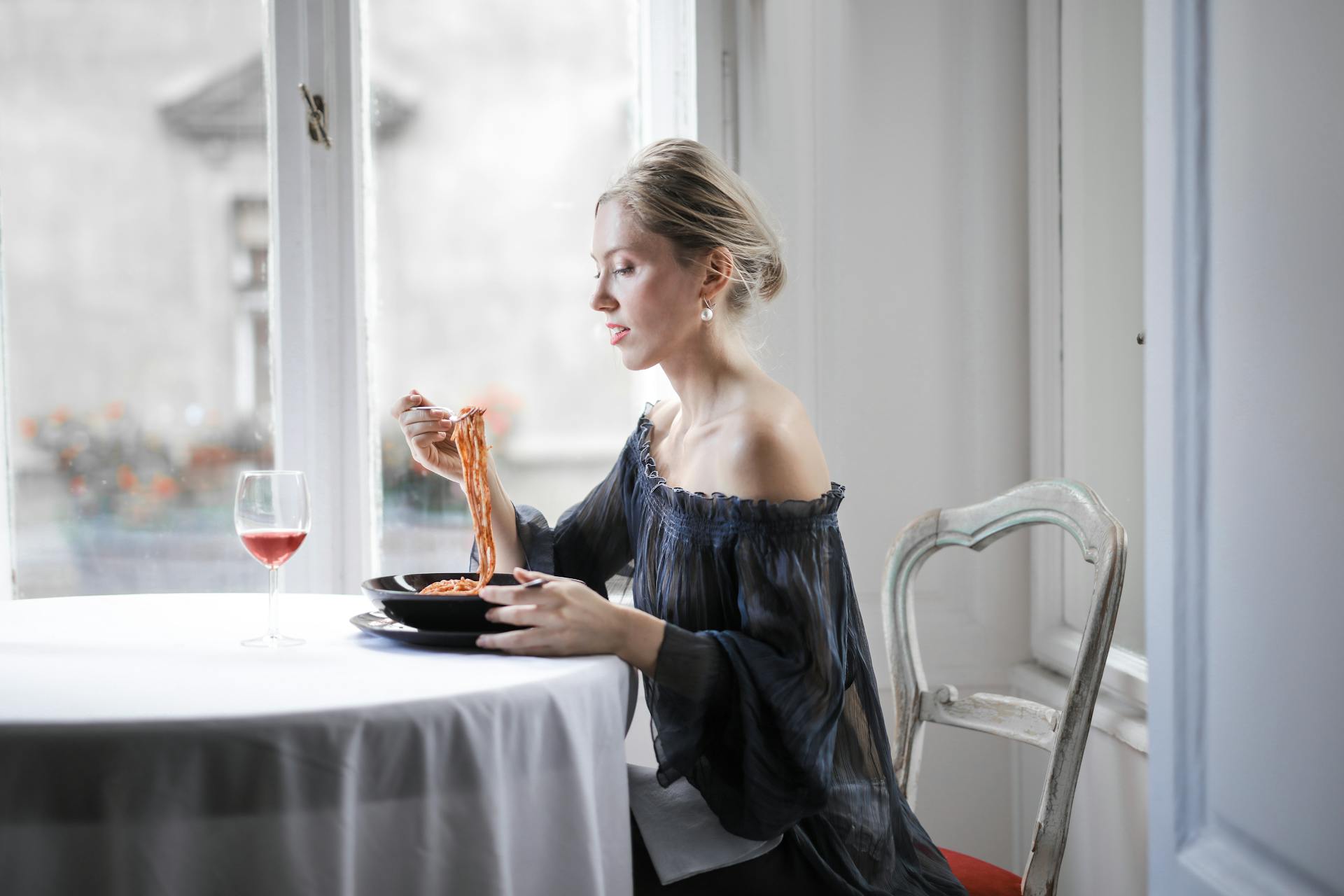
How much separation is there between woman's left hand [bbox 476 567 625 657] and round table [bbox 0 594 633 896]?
20mm

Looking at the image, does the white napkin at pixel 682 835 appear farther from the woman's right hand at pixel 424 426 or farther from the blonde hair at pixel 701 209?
the blonde hair at pixel 701 209

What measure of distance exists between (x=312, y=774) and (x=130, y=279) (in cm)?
182

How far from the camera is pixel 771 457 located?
4.29 feet

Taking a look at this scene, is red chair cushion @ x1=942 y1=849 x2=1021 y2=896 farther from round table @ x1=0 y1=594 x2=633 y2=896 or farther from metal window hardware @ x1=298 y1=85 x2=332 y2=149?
metal window hardware @ x1=298 y1=85 x2=332 y2=149

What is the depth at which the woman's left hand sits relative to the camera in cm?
110

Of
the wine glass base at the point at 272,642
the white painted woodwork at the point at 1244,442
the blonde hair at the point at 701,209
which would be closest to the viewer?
the white painted woodwork at the point at 1244,442

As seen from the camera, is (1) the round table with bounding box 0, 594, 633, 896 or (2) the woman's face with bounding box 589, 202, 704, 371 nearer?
(1) the round table with bounding box 0, 594, 633, 896

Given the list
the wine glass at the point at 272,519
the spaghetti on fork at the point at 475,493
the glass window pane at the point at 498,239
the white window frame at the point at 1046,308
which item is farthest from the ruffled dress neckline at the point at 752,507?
the glass window pane at the point at 498,239

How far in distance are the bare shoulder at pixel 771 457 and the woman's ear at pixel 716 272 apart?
215 millimetres

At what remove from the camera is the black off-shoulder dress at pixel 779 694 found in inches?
46.2

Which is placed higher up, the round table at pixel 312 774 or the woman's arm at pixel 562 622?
the woman's arm at pixel 562 622

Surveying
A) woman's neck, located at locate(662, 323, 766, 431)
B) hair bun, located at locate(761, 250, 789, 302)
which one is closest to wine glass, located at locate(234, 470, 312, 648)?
woman's neck, located at locate(662, 323, 766, 431)

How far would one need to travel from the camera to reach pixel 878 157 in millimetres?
2229

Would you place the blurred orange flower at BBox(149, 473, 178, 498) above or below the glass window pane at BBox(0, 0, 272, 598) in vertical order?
below
